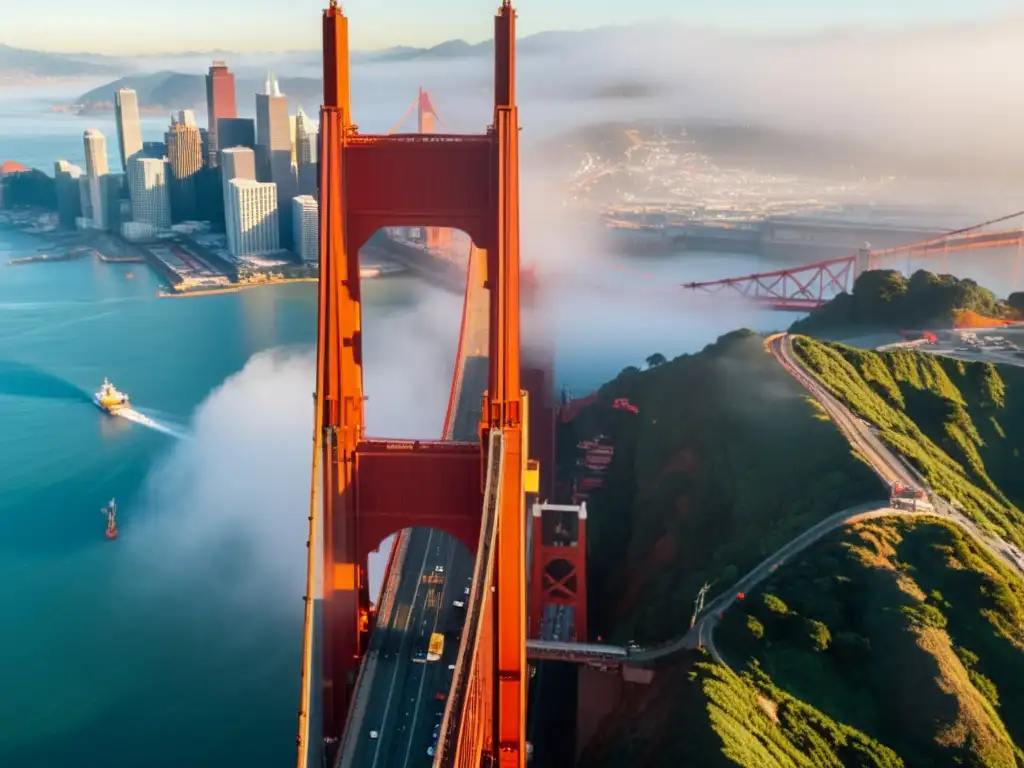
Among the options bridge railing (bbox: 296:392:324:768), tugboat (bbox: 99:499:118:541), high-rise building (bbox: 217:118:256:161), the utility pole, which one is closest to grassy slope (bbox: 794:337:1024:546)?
the utility pole

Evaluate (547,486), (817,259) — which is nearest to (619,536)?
(547,486)

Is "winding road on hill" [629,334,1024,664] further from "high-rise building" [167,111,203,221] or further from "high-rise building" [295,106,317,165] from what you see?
"high-rise building" [167,111,203,221]

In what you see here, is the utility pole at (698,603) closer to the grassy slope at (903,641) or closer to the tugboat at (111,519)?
the grassy slope at (903,641)

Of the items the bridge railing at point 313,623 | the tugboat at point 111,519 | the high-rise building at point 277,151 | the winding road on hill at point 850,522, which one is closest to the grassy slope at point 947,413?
the winding road on hill at point 850,522

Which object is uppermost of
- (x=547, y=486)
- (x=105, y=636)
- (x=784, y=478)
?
(x=784, y=478)

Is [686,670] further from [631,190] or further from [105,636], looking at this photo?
[631,190]

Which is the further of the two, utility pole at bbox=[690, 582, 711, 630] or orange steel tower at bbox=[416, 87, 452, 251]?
orange steel tower at bbox=[416, 87, 452, 251]
